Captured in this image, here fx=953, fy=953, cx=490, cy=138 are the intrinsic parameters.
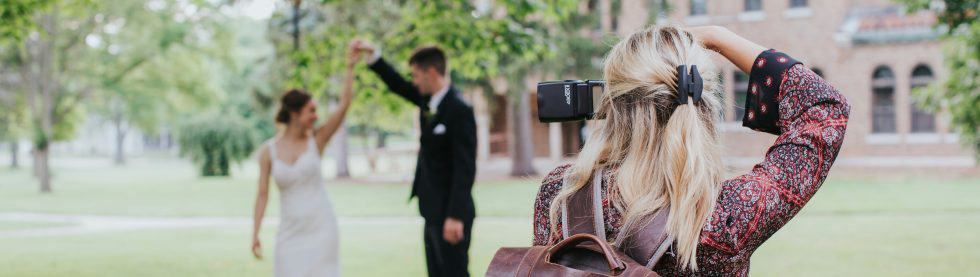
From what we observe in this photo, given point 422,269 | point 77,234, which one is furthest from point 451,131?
point 77,234

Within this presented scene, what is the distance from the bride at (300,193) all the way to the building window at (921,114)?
27.6 m

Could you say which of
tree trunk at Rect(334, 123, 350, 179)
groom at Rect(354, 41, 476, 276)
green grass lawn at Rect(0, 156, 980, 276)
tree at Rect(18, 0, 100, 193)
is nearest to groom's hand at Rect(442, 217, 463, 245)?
groom at Rect(354, 41, 476, 276)

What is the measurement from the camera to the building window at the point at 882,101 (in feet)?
102

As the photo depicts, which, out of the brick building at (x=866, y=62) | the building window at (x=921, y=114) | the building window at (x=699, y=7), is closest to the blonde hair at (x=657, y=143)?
the brick building at (x=866, y=62)

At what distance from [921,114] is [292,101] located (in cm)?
2814

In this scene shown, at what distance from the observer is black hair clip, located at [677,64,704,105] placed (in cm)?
189

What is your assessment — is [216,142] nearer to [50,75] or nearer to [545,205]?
[50,75]

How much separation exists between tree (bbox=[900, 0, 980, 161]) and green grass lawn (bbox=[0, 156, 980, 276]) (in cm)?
158

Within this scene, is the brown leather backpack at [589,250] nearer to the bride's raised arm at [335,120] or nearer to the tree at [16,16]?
the bride's raised arm at [335,120]

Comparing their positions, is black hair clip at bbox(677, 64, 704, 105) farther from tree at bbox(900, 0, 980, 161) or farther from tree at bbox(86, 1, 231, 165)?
tree at bbox(86, 1, 231, 165)

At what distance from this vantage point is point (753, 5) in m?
33.0

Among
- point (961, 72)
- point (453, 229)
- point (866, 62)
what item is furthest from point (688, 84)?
point (866, 62)

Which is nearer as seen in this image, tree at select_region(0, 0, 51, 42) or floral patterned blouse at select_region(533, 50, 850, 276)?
floral patterned blouse at select_region(533, 50, 850, 276)

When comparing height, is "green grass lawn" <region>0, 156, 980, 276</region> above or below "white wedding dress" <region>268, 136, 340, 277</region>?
below
